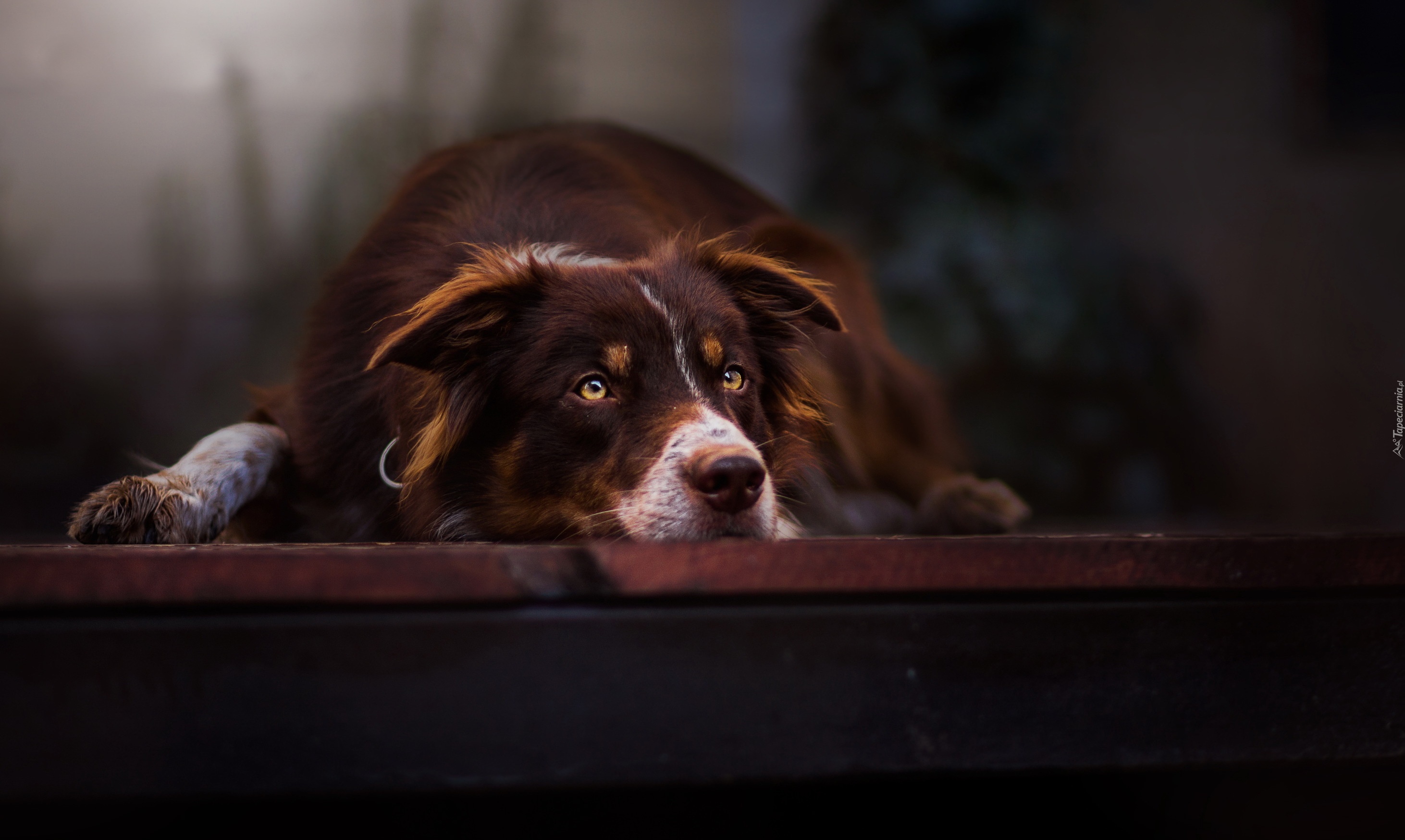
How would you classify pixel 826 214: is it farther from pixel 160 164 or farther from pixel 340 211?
pixel 160 164

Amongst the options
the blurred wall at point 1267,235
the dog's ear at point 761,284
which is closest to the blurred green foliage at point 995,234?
the blurred wall at point 1267,235

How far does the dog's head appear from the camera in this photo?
1.54m

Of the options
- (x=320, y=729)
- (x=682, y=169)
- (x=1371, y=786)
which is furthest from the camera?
(x=682, y=169)

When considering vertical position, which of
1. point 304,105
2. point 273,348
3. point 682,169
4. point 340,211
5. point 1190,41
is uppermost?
point 1190,41

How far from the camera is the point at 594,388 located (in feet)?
5.53

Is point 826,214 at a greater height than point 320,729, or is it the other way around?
point 320,729

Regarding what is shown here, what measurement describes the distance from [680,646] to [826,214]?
11.4 feet

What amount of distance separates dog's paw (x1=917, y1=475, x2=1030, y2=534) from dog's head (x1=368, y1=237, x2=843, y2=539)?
811 millimetres

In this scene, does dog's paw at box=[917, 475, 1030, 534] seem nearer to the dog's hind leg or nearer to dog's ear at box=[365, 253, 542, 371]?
dog's ear at box=[365, 253, 542, 371]

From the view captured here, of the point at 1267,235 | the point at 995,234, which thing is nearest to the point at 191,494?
the point at 995,234

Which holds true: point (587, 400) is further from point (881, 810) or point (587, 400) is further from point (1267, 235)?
point (1267, 235)

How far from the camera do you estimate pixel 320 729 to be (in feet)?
3.71

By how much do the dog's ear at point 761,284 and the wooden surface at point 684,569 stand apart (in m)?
0.78

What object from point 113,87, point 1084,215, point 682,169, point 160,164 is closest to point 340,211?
point 160,164
